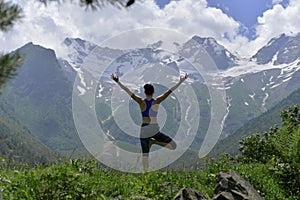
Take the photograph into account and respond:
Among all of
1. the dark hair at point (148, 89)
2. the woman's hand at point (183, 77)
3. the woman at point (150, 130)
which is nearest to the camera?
the woman at point (150, 130)

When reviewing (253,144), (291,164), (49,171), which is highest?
(49,171)

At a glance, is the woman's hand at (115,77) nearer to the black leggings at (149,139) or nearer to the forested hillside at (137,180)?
the black leggings at (149,139)

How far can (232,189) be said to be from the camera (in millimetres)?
8289

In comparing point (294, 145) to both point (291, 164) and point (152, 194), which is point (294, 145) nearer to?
point (291, 164)

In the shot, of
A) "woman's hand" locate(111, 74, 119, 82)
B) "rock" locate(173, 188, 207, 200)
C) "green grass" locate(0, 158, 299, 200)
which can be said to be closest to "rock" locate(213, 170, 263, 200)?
"rock" locate(173, 188, 207, 200)

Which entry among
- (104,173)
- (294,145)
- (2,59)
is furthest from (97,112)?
(2,59)

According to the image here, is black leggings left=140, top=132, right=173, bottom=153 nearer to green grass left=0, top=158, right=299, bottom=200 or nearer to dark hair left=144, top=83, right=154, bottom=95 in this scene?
green grass left=0, top=158, right=299, bottom=200

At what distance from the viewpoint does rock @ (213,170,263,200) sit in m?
8.06

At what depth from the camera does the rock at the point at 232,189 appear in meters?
8.06

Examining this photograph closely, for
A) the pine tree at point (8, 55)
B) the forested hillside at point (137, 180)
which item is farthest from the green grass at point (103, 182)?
the pine tree at point (8, 55)

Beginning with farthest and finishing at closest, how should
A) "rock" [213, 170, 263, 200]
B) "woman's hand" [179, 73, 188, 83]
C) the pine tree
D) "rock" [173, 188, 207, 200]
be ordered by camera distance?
"woman's hand" [179, 73, 188, 83], "rock" [213, 170, 263, 200], "rock" [173, 188, 207, 200], the pine tree

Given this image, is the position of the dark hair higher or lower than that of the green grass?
higher

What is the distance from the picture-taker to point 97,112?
1023 centimetres

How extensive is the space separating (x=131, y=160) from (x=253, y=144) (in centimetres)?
2300
